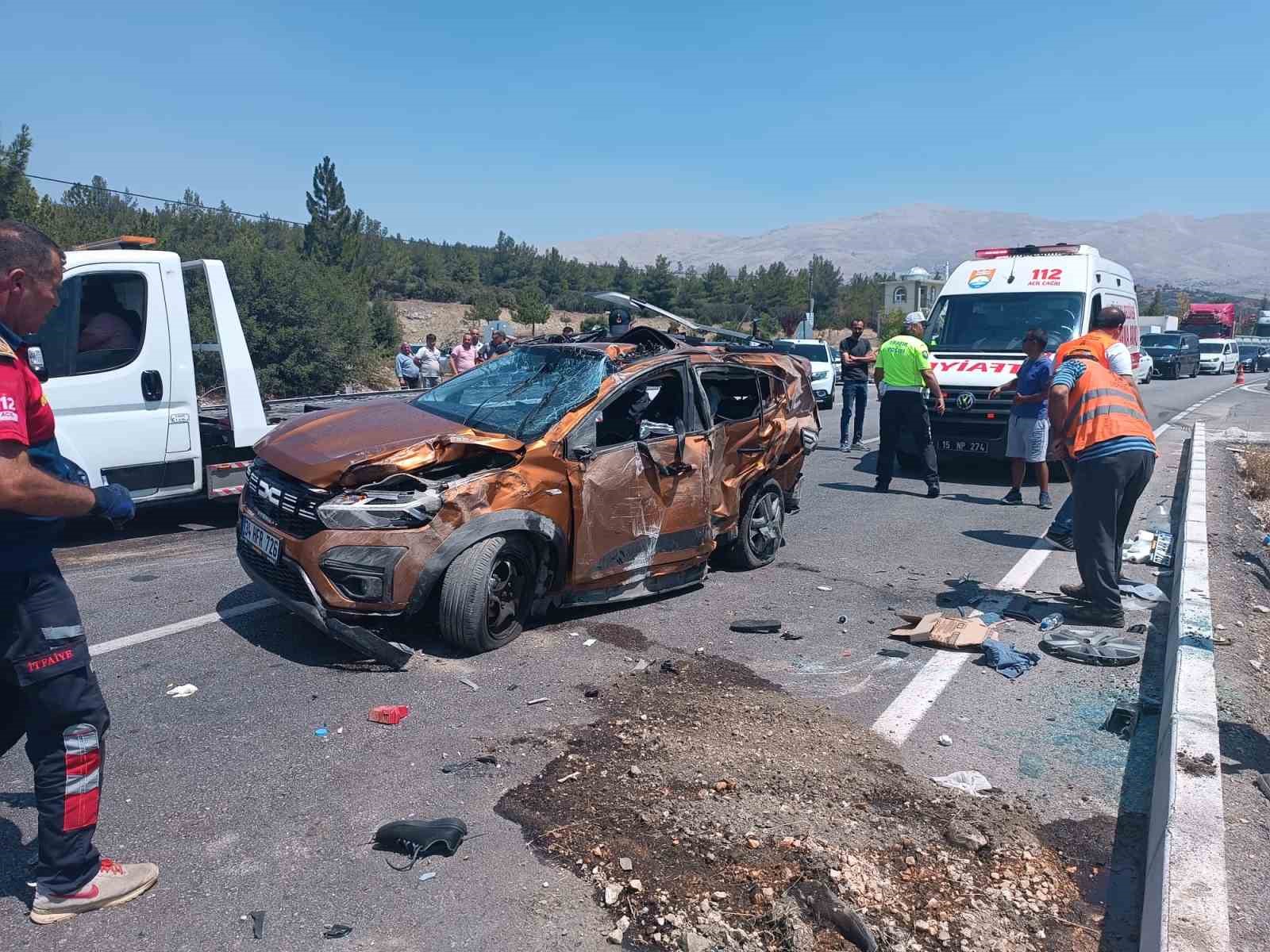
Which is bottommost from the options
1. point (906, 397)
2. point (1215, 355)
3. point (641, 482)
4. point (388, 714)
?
point (388, 714)

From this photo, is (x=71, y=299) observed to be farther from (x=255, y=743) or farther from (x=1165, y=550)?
(x=1165, y=550)

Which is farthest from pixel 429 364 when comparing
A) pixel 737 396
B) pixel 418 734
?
pixel 418 734

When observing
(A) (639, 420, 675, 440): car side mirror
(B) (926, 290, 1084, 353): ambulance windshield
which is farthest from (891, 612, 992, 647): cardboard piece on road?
(B) (926, 290, 1084, 353): ambulance windshield

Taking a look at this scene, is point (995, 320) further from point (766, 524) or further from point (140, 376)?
point (140, 376)

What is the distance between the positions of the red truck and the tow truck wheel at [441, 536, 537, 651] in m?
51.7

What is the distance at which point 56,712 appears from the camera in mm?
2830

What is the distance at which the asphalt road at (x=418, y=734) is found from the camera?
3059 mm

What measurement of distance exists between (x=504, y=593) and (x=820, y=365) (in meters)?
18.2

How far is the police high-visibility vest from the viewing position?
6.15 meters

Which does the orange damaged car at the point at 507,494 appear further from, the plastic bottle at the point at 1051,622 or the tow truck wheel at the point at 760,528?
the plastic bottle at the point at 1051,622

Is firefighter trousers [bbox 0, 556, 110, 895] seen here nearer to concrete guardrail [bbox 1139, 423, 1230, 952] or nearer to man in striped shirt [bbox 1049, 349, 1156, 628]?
concrete guardrail [bbox 1139, 423, 1230, 952]

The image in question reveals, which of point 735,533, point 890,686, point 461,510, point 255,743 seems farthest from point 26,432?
point 735,533

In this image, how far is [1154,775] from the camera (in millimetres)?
4164

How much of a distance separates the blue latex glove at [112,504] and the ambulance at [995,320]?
10357 millimetres
